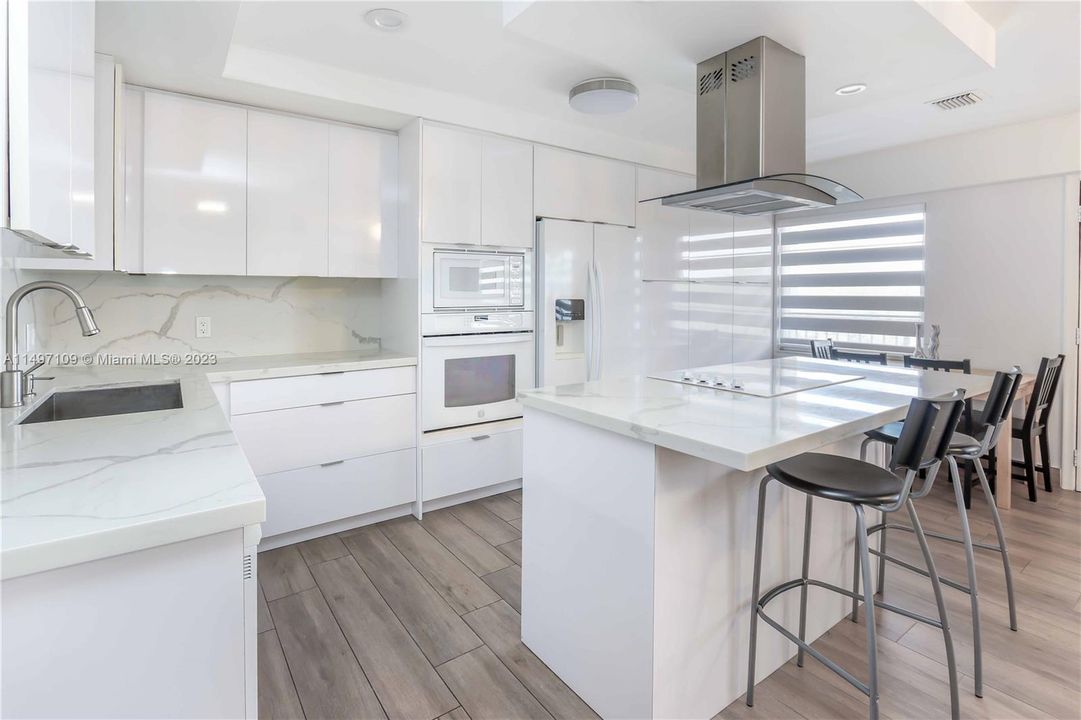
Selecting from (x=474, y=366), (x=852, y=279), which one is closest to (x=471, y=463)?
(x=474, y=366)

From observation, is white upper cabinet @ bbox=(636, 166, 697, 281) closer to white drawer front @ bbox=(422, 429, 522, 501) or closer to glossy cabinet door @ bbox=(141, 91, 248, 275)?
white drawer front @ bbox=(422, 429, 522, 501)

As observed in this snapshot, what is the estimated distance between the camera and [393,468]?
Answer: 3.06 meters

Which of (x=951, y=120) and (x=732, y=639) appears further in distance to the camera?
(x=951, y=120)

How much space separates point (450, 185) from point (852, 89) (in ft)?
7.15

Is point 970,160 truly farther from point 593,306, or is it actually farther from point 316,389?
point 316,389

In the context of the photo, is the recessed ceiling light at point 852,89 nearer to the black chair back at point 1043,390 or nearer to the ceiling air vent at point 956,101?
the ceiling air vent at point 956,101

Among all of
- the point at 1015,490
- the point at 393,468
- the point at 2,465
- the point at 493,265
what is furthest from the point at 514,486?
the point at 1015,490

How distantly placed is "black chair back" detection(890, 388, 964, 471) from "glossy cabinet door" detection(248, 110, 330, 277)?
2.82 m

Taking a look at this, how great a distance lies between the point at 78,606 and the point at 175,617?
13cm

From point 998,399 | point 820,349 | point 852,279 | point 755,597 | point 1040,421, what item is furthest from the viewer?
point 852,279

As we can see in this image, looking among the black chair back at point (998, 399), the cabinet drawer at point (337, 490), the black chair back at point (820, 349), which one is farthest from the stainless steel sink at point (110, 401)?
the black chair back at point (820, 349)

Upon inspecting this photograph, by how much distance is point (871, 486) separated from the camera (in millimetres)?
1514

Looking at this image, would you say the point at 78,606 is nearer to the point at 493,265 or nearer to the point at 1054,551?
the point at 493,265

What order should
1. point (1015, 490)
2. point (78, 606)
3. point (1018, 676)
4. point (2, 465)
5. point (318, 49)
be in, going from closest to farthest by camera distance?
point (78, 606) → point (2, 465) → point (1018, 676) → point (318, 49) → point (1015, 490)
